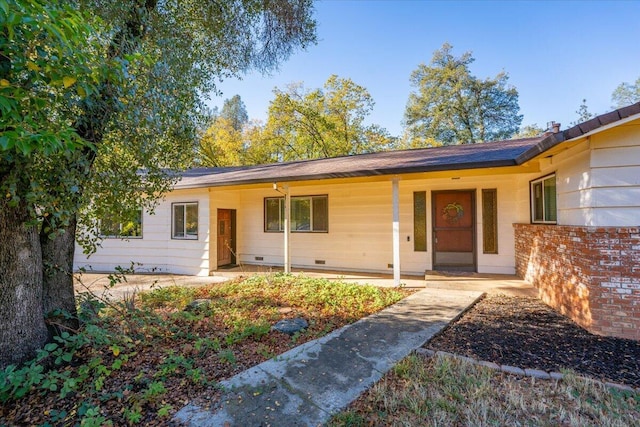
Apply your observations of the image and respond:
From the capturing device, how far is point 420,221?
8062 millimetres

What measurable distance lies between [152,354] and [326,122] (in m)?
19.4

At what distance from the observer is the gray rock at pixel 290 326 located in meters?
4.20

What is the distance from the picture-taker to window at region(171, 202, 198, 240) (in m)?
8.98

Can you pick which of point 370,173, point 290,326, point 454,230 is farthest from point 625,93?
point 290,326

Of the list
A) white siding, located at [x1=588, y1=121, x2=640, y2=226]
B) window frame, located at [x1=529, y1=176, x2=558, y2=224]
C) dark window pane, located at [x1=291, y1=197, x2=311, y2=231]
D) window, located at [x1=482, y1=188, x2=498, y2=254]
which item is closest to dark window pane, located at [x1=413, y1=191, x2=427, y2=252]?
window, located at [x1=482, y1=188, x2=498, y2=254]

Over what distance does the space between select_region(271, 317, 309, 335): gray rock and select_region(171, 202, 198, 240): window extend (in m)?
5.48

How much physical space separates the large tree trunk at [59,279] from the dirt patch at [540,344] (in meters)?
4.09

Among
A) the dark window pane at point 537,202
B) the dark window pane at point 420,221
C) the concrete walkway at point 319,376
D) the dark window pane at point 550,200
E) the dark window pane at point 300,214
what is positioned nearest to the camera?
the concrete walkway at point 319,376

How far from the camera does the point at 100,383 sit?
2.72 m

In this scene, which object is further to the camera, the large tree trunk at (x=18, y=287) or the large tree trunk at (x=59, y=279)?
the large tree trunk at (x=59, y=279)

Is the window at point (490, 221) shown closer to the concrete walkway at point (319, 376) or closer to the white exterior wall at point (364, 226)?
the white exterior wall at point (364, 226)

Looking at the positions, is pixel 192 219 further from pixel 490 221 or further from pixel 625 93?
pixel 625 93

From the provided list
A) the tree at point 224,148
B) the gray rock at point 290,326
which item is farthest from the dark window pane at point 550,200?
the tree at point 224,148

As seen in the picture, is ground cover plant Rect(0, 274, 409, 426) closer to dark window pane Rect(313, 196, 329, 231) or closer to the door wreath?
the door wreath
